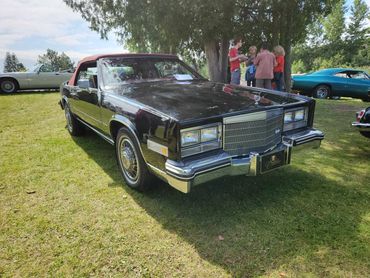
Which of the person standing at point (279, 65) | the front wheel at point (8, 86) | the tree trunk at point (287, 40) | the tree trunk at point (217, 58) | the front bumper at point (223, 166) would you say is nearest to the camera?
the front bumper at point (223, 166)

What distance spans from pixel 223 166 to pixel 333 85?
10.3 meters

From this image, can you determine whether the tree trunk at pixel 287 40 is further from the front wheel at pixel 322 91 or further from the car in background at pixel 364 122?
the car in background at pixel 364 122

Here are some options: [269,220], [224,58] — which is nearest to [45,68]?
[224,58]

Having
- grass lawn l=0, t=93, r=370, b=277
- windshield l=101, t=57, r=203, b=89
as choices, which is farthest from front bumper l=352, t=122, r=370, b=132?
windshield l=101, t=57, r=203, b=89

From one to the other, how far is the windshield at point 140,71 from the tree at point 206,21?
4.11 meters

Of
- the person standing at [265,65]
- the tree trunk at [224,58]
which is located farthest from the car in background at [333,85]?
Answer: the person standing at [265,65]

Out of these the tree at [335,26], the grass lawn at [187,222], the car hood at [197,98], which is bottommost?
the grass lawn at [187,222]

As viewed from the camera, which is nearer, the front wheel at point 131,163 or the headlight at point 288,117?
the front wheel at point 131,163

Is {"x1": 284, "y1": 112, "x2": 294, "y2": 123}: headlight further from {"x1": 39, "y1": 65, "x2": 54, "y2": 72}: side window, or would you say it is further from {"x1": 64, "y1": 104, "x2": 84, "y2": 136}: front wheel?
{"x1": 39, "y1": 65, "x2": 54, "y2": 72}: side window

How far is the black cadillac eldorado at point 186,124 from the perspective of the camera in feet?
8.33

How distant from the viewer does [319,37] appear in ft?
200

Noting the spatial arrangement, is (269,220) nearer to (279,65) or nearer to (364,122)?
(364,122)

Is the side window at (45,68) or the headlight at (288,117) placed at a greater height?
the side window at (45,68)

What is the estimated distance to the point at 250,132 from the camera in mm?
2840
